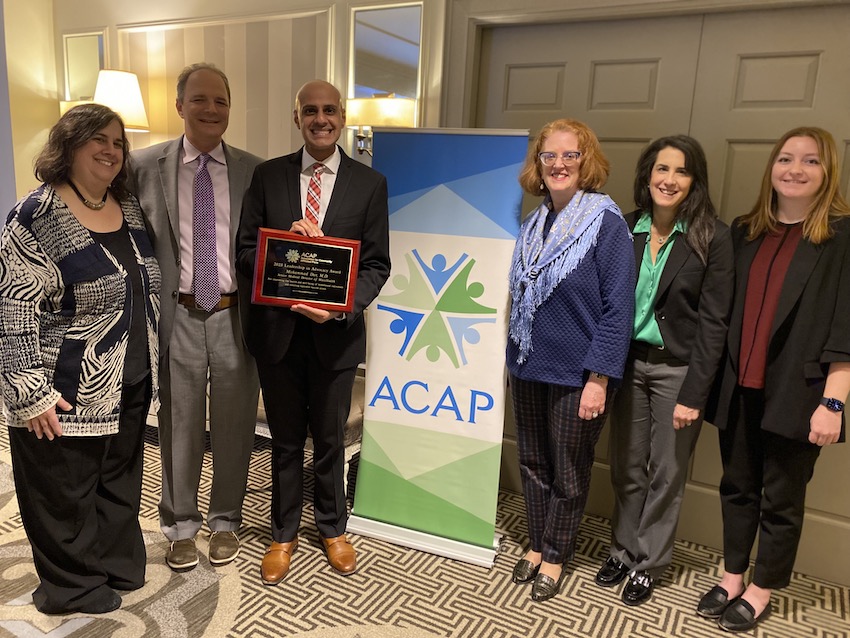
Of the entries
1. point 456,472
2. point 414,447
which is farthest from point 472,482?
point 414,447

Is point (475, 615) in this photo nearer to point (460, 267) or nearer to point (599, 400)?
point (599, 400)

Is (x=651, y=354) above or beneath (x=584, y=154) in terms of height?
beneath

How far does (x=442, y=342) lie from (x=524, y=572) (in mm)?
850

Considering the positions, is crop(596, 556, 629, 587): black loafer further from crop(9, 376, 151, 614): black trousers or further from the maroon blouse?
crop(9, 376, 151, 614): black trousers

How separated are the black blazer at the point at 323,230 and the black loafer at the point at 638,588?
119 cm

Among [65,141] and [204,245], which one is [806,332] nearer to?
[204,245]

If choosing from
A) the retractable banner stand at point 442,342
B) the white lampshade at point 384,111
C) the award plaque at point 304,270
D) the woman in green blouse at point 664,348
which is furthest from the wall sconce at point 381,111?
the woman in green blouse at point 664,348

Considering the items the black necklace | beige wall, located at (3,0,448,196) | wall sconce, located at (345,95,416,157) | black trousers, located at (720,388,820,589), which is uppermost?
beige wall, located at (3,0,448,196)

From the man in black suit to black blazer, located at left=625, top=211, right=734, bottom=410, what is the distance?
0.88 m

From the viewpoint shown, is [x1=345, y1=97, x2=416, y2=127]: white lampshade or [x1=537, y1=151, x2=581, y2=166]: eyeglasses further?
[x1=345, y1=97, x2=416, y2=127]: white lampshade

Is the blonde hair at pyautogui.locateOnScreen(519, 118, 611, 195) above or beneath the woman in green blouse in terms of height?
above

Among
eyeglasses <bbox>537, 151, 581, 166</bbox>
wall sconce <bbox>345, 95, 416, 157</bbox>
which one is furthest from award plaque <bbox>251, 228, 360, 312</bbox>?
wall sconce <bbox>345, 95, 416, 157</bbox>

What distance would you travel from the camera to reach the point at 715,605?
209 centimetres

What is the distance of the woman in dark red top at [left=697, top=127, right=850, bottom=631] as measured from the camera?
1775 millimetres
